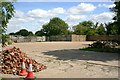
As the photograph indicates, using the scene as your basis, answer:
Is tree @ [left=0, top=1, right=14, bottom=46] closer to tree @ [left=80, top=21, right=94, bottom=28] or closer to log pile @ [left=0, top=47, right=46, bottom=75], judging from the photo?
log pile @ [left=0, top=47, right=46, bottom=75]

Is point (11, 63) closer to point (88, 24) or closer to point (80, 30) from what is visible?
point (80, 30)

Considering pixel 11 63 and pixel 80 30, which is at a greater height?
pixel 80 30

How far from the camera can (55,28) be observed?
74.8 meters

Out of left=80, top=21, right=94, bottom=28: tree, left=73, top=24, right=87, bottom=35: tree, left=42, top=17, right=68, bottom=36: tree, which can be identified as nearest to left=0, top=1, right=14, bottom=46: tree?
left=73, top=24, right=87, bottom=35: tree

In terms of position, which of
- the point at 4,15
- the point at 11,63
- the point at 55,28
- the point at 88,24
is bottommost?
the point at 11,63

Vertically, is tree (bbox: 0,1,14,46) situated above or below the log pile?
above

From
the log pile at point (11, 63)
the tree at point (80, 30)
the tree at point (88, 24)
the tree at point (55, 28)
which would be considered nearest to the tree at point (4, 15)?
the log pile at point (11, 63)

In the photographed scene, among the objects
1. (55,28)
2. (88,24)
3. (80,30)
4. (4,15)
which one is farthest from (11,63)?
(88,24)

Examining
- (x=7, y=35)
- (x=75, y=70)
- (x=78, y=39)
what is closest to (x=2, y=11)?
(x=7, y=35)

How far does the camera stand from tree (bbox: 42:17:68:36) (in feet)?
245

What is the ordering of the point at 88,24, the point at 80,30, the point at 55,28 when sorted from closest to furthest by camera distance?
the point at 80,30 < the point at 55,28 < the point at 88,24

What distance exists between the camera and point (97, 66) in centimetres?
1123

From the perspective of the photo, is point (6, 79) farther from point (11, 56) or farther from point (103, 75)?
point (103, 75)

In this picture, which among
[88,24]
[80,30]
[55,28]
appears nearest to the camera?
[80,30]
